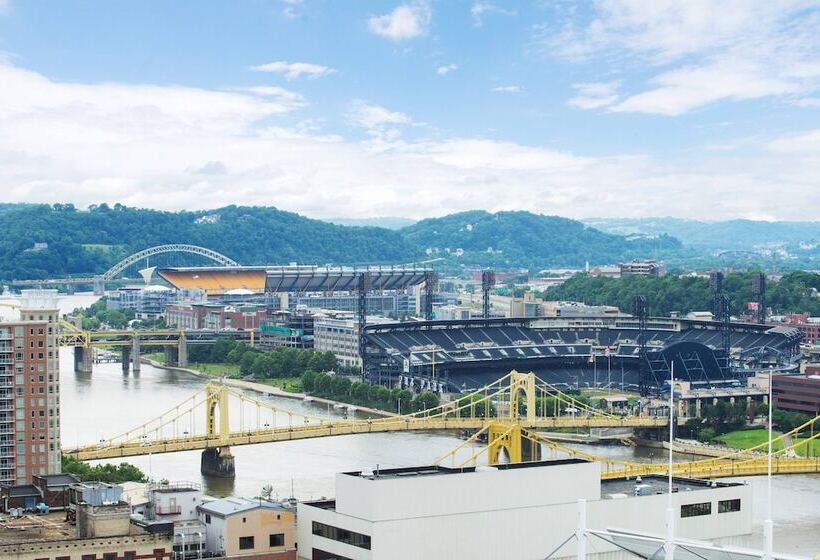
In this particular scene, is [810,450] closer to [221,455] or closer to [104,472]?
[221,455]

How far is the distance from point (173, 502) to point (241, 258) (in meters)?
138

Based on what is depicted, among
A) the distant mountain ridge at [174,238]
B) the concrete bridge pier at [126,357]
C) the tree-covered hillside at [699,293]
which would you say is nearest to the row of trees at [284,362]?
the concrete bridge pier at [126,357]

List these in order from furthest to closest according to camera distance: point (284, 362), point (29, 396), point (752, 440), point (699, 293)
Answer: point (699, 293) → point (284, 362) → point (752, 440) → point (29, 396)

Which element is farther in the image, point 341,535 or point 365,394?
point 365,394

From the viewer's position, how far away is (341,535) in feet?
70.4

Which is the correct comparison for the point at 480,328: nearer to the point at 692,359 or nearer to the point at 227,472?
the point at 692,359

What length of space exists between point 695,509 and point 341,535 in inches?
218

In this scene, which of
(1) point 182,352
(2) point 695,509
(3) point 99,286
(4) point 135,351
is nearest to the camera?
(2) point 695,509

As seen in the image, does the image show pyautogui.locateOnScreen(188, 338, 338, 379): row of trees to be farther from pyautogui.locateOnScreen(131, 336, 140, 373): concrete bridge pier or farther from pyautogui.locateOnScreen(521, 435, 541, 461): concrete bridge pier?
pyautogui.locateOnScreen(521, 435, 541, 461): concrete bridge pier

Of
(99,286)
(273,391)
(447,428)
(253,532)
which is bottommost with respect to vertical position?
(273,391)

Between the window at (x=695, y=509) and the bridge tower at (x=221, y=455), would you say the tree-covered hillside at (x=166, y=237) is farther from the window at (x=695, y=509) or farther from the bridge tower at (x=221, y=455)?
the window at (x=695, y=509)

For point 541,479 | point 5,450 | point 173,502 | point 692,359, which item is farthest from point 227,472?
point 692,359

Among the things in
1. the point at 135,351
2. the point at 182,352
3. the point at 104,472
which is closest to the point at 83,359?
the point at 135,351

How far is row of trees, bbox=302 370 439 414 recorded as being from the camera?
5066 cm
